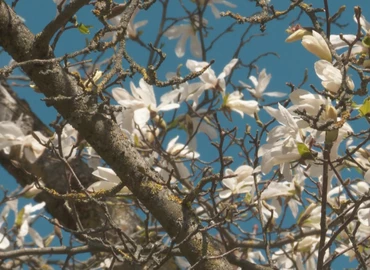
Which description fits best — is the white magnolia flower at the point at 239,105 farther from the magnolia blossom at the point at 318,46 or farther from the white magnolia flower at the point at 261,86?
the magnolia blossom at the point at 318,46

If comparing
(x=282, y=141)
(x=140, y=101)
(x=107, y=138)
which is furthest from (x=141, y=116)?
(x=282, y=141)

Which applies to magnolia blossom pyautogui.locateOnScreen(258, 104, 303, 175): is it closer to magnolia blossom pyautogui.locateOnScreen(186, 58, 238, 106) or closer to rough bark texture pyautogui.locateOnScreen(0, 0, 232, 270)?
rough bark texture pyautogui.locateOnScreen(0, 0, 232, 270)

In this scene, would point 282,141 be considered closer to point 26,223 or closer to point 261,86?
point 261,86

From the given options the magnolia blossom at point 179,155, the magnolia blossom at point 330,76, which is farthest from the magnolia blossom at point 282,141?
the magnolia blossom at point 179,155

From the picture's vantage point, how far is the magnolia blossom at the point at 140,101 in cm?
201

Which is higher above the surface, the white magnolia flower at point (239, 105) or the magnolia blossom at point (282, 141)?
the white magnolia flower at point (239, 105)

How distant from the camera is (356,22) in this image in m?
1.58

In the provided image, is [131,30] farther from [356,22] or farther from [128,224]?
[356,22]

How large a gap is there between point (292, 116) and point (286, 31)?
334mm

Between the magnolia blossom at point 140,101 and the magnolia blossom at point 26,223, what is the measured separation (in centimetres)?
64

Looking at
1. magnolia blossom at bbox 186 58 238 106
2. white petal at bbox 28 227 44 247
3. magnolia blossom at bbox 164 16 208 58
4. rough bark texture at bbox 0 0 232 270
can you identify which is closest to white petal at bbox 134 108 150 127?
magnolia blossom at bbox 186 58 238 106

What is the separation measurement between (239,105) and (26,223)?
2.78ft

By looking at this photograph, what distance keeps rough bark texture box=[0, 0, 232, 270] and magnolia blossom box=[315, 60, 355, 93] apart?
400mm

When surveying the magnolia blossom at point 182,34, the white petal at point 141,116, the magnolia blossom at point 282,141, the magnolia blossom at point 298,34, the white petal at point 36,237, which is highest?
the magnolia blossom at point 182,34
